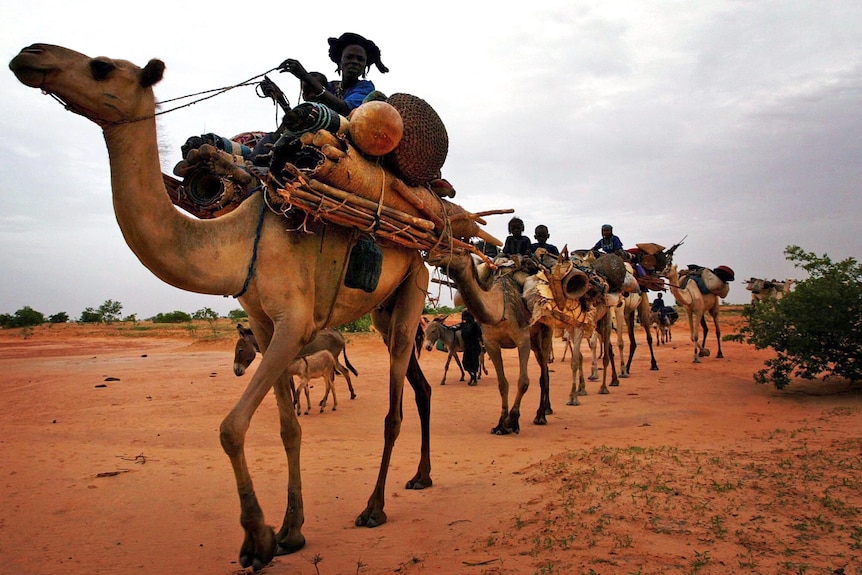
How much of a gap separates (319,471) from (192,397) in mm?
7523

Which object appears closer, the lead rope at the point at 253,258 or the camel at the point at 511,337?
the lead rope at the point at 253,258

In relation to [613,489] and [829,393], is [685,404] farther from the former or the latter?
[613,489]

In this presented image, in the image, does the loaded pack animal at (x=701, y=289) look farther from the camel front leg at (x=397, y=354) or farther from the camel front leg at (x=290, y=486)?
the camel front leg at (x=290, y=486)

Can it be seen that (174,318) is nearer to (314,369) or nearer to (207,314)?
(207,314)

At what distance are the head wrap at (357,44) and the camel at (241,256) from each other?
1975 mm

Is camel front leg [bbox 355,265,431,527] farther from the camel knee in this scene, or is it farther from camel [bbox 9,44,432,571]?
the camel knee

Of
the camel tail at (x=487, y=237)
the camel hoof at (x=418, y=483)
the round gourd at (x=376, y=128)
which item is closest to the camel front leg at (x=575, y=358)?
the camel tail at (x=487, y=237)

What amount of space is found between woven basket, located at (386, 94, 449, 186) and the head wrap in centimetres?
101

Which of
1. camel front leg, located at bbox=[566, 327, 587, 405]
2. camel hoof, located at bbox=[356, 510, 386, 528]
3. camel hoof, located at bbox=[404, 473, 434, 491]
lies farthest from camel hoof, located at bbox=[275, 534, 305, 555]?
camel front leg, located at bbox=[566, 327, 587, 405]

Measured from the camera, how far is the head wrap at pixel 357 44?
18.5 feet

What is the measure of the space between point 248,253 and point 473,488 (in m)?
3.49

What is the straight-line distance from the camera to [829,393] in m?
11.4

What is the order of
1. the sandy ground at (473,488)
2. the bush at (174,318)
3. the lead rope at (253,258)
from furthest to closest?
the bush at (174,318) → the lead rope at (253,258) → the sandy ground at (473,488)

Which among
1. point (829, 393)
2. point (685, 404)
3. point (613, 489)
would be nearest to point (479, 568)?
point (613, 489)
